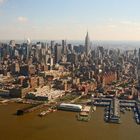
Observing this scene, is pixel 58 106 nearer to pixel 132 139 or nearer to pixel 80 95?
pixel 80 95

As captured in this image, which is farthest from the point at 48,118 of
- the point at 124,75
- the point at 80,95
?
the point at 124,75

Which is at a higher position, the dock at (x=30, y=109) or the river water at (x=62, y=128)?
the dock at (x=30, y=109)

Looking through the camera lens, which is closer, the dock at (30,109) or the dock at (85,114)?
the dock at (85,114)

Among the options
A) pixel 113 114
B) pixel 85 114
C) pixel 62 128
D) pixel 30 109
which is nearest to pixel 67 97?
pixel 30 109

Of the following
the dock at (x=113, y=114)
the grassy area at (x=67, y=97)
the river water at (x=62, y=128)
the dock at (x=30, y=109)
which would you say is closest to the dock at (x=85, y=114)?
the river water at (x=62, y=128)

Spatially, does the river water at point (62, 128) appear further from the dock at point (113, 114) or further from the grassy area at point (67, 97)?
the grassy area at point (67, 97)

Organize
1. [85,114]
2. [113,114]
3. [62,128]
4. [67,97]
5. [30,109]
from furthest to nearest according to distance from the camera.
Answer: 1. [67,97]
2. [30,109]
3. [85,114]
4. [113,114]
5. [62,128]

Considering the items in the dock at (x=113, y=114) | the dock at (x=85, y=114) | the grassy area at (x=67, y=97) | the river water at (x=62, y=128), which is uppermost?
the dock at (x=113, y=114)

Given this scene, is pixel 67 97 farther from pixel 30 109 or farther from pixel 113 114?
pixel 113 114

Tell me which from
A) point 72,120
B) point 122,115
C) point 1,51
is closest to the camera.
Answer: point 72,120
